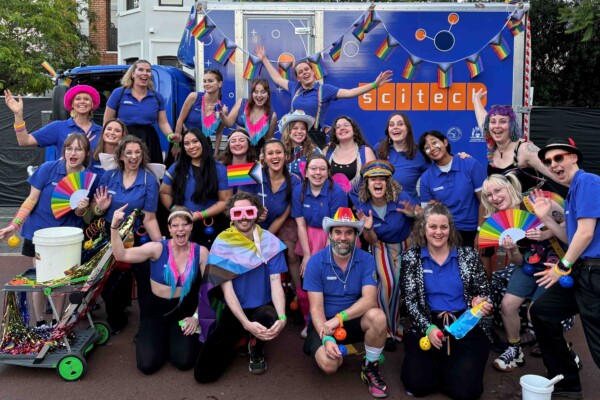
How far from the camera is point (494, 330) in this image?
509 cm

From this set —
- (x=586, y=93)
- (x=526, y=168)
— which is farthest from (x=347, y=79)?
(x=586, y=93)

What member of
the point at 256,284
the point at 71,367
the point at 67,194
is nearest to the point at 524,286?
the point at 256,284

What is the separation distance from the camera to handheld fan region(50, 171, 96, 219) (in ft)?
15.6

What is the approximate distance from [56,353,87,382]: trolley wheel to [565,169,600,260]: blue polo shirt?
3635mm

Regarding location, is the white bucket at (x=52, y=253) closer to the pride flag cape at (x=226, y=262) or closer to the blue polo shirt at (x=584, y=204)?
the pride flag cape at (x=226, y=262)

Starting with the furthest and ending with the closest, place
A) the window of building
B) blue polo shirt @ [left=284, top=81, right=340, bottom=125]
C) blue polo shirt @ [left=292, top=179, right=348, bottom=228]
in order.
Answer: the window of building < blue polo shirt @ [left=284, top=81, right=340, bottom=125] < blue polo shirt @ [left=292, top=179, right=348, bottom=228]

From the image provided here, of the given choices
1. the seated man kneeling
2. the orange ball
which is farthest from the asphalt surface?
the orange ball

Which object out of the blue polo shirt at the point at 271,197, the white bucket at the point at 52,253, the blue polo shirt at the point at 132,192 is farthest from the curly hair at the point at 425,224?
the white bucket at the point at 52,253

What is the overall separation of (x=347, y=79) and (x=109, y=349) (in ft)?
13.6

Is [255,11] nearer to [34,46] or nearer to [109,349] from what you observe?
[109,349]

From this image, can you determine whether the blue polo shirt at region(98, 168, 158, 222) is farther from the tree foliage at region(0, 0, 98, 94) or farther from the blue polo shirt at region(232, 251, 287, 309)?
the tree foliage at region(0, 0, 98, 94)

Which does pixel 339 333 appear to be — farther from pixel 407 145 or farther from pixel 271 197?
pixel 407 145

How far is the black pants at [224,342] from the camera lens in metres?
4.14

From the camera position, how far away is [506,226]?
171 inches
